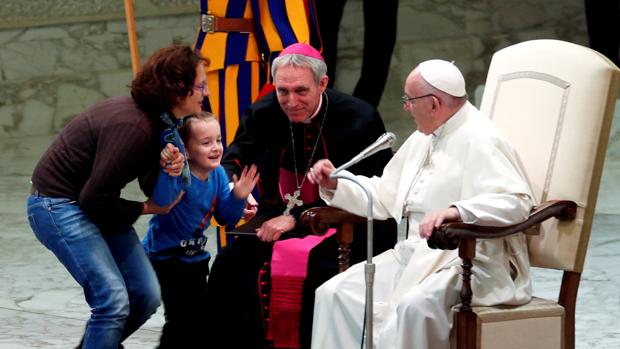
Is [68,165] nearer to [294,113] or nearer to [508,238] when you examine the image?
[294,113]

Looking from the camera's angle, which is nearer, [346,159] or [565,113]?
[565,113]

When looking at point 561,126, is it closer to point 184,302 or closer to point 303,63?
point 303,63

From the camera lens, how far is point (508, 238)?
434cm

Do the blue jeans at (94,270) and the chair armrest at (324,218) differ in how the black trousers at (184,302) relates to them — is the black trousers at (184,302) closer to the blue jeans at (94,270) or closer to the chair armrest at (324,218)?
the blue jeans at (94,270)

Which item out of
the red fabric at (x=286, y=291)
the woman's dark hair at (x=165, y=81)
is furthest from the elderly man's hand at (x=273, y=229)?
the woman's dark hair at (x=165, y=81)

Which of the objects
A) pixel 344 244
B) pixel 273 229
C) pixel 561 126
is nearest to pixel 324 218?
pixel 344 244

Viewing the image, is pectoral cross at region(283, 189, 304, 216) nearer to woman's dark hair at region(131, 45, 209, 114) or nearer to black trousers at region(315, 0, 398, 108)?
woman's dark hair at region(131, 45, 209, 114)

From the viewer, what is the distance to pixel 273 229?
4.91m

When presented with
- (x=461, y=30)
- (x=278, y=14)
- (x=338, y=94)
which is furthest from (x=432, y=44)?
(x=338, y=94)

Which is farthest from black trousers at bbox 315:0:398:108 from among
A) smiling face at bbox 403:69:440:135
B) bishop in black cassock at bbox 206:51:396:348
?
smiling face at bbox 403:69:440:135

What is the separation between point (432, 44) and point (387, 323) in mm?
6431

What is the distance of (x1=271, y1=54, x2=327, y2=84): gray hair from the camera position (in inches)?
195

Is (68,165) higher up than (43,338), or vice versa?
(68,165)

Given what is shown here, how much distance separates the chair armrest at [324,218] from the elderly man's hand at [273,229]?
1.08ft
